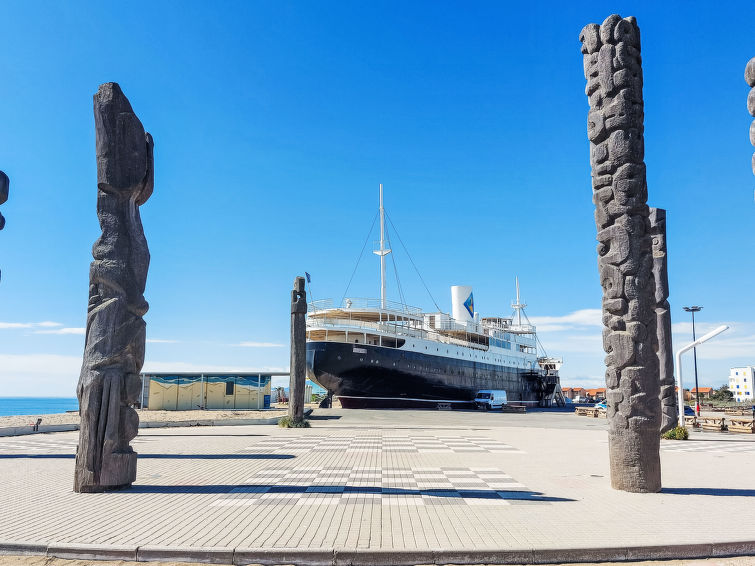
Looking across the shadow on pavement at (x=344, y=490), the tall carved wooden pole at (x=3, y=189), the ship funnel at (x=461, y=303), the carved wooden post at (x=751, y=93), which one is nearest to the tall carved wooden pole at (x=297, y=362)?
the tall carved wooden pole at (x=3, y=189)

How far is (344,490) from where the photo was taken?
793 centimetres

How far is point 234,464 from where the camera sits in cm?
1082

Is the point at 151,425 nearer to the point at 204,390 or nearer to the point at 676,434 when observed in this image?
the point at 204,390

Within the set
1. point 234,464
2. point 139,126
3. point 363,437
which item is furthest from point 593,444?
point 139,126

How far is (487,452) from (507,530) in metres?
7.75

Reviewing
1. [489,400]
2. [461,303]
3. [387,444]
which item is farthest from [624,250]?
[461,303]

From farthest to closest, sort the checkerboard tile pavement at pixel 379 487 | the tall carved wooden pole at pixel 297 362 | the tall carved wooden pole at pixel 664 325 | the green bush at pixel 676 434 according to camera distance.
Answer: the tall carved wooden pole at pixel 297 362 < the green bush at pixel 676 434 < the tall carved wooden pole at pixel 664 325 < the checkerboard tile pavement at pixel 379 487

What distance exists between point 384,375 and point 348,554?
1307 inches

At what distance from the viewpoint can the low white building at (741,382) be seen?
96.6 m

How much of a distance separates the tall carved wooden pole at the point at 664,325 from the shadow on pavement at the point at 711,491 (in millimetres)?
8839

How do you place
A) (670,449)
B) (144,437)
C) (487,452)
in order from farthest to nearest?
(144,437) < (670,449) < (487,452)

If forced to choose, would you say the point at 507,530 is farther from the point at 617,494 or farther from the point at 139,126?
the point at 139,126

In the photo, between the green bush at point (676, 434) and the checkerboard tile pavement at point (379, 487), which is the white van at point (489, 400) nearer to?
the green bush at point (676, 434)

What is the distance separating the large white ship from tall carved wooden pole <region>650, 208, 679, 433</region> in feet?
73.1
